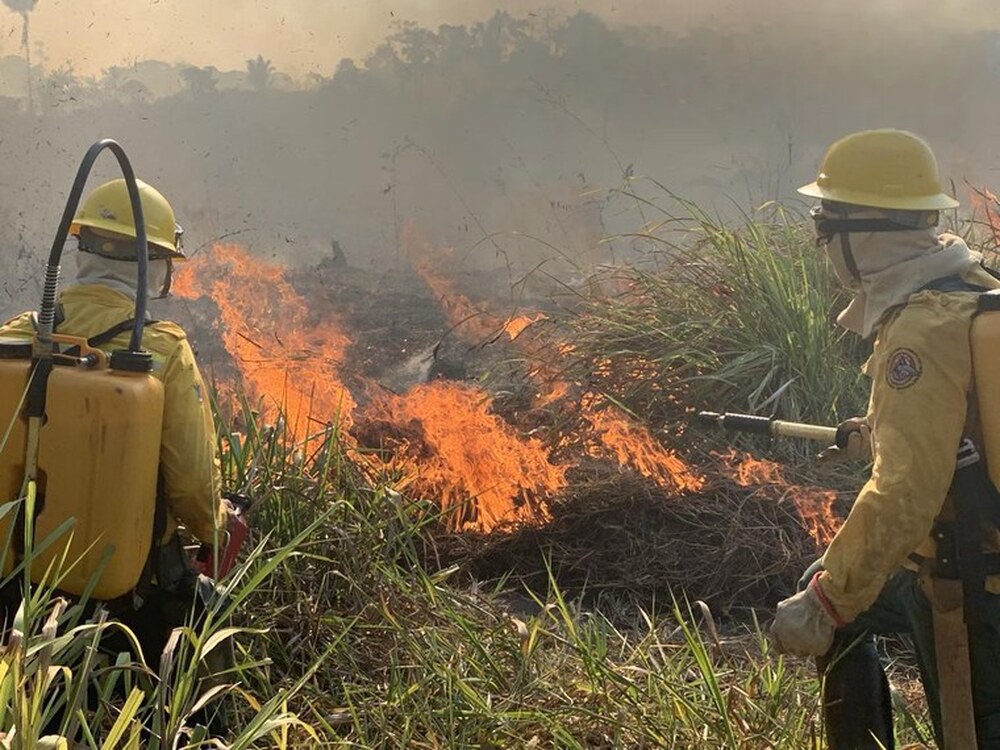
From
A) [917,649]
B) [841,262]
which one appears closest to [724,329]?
[841,262]

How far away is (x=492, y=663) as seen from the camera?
3.16 metres

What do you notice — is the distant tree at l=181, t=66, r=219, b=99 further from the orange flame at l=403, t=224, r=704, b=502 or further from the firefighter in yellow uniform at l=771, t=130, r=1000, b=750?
the firefighter in yellow uniform at l=771, t=130, r=1000, b=750

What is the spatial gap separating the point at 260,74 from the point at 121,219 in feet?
25.1

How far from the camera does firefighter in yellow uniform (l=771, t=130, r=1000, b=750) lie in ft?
7.68

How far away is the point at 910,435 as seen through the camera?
235 cm

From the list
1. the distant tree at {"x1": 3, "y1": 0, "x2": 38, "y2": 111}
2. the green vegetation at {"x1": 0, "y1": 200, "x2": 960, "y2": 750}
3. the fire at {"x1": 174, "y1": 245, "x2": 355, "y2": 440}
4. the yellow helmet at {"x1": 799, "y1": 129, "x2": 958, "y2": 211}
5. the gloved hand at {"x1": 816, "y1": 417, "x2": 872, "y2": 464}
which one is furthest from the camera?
the distant tree at {"x1": 3, "y1": 0, "x2": 38, "y2": 111}

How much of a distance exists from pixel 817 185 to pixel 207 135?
8.62 metres

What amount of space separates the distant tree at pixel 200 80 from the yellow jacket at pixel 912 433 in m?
8.86

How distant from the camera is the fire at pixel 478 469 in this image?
202 inches

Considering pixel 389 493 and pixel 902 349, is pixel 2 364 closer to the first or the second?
pixel 389 493

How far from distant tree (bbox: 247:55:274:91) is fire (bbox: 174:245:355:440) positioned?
1.50 meters

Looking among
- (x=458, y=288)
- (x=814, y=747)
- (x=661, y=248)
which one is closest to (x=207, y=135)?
(x=458, y=288)

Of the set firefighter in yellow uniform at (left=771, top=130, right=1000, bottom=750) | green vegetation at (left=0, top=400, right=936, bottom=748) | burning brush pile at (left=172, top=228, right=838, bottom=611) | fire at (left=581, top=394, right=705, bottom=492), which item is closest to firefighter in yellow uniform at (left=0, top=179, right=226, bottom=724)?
green vegetation at (left=0, top=400, right=936, bottom=748)

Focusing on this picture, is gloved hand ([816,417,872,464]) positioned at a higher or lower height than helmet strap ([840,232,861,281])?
lower
